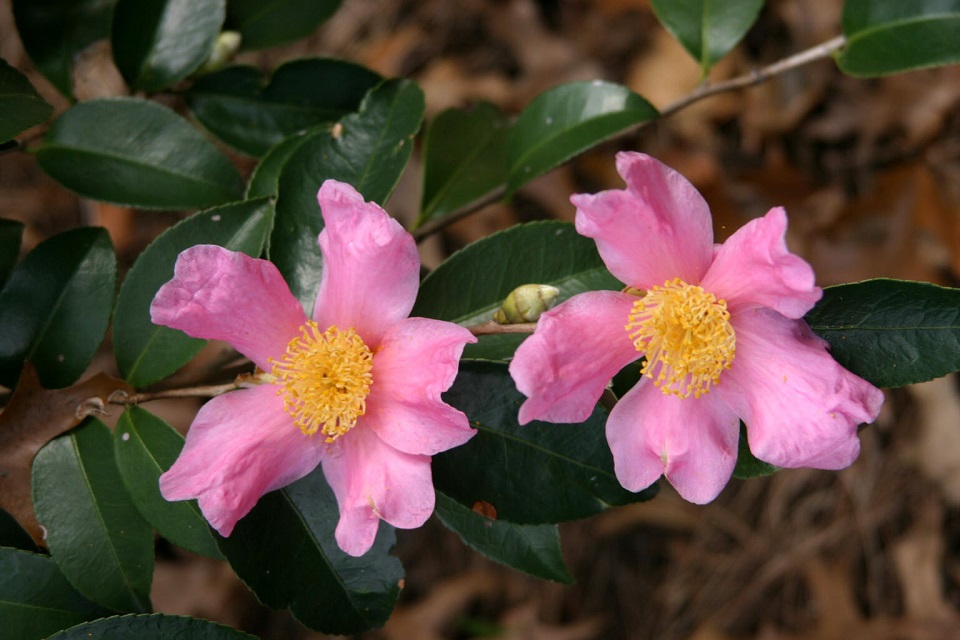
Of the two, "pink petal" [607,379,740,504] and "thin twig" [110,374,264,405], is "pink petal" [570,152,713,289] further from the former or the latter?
"thin twig" [110,374,264,405]

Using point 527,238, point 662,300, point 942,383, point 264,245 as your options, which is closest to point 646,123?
point 527,238

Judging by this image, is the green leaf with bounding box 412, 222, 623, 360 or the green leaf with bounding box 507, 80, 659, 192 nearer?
the green leaf with bounding box 412, 222, 623, 360

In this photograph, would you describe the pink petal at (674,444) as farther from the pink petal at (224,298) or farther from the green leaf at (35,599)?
the green leaf at (35,599)

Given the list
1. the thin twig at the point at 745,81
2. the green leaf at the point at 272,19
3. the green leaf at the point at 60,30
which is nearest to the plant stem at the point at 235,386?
the thin twig at the point at 745,81

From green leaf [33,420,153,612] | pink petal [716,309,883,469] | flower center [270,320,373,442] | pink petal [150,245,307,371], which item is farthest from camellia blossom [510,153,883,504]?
green leaf [33,420,153,612]

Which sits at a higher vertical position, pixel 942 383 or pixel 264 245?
pixel 264 245

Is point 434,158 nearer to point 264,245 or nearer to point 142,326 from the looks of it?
point 264,245
